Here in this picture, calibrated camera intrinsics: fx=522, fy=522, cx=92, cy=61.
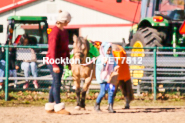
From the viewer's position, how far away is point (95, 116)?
34.8ft

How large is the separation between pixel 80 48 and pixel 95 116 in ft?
6.02

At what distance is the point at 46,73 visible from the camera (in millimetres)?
14977

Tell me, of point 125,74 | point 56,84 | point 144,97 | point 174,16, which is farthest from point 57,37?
point 174,16

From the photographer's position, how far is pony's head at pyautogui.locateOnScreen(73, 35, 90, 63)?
1173cm

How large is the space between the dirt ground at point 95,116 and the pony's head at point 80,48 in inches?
47.5

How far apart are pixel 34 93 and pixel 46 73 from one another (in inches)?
26.3

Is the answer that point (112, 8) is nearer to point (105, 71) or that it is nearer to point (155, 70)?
point (155, 70)

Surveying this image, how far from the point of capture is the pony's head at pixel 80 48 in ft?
38.5

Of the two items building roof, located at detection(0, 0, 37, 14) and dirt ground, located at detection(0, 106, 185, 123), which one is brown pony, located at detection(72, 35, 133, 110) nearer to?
dirt ground, located at detection(0, 106, 185, 123)

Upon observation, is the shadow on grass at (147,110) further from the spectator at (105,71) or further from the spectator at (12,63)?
the spectator at (12,63)

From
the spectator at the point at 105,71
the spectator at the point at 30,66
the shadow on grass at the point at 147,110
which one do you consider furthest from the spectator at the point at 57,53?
→ the spectator at the point at 30,66

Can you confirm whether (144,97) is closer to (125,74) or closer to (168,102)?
(168,102)

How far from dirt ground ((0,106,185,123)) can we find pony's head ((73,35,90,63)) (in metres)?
1.21

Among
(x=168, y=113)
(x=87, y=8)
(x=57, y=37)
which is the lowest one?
(x=168, y=113)
